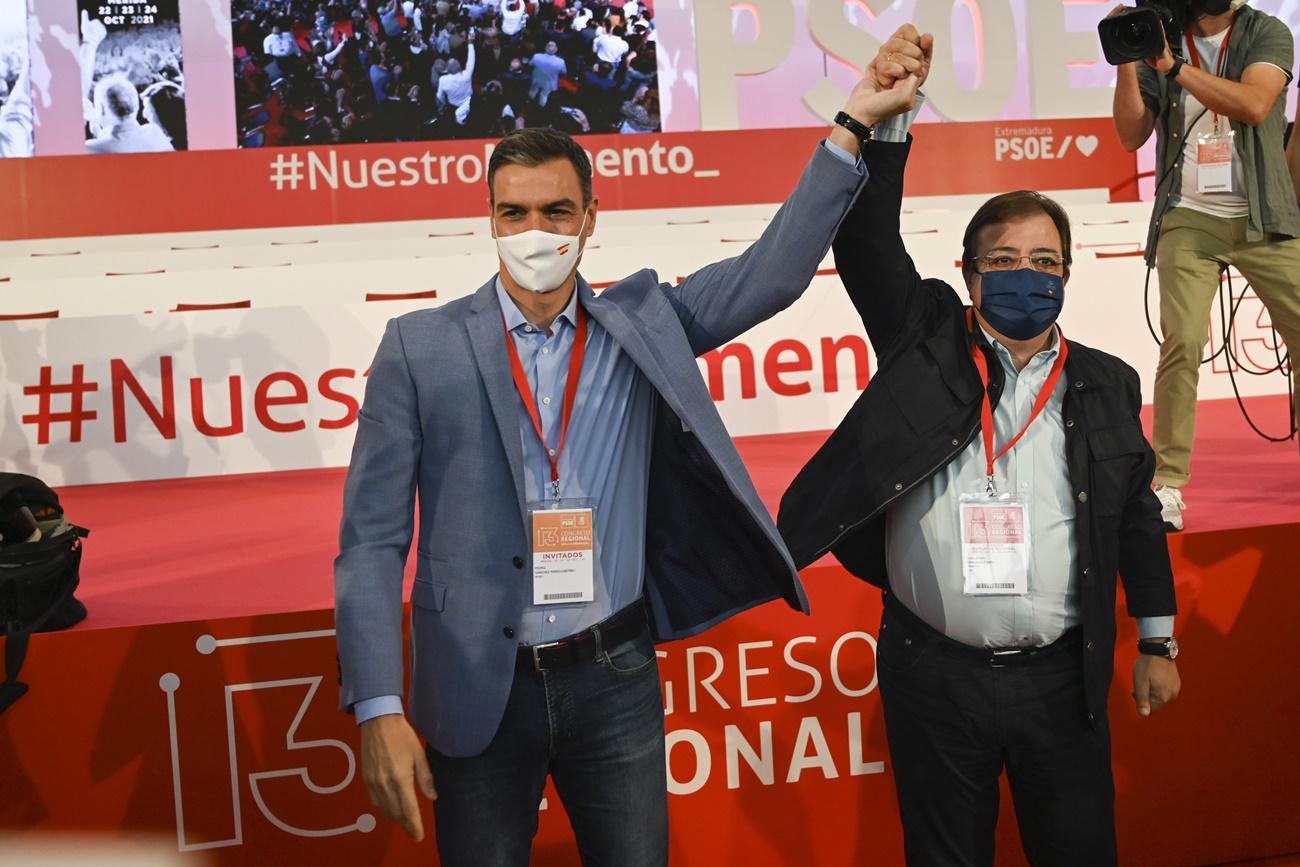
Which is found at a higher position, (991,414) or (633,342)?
(633,342)

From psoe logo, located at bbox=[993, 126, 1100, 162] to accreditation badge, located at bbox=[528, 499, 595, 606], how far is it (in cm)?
1076

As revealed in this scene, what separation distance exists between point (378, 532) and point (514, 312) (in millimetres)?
365

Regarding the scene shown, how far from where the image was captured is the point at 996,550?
1.83m

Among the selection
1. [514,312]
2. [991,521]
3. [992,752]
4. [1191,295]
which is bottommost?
[992,752]

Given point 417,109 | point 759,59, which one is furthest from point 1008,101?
point 417,109

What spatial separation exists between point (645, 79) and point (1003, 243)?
9861 mm

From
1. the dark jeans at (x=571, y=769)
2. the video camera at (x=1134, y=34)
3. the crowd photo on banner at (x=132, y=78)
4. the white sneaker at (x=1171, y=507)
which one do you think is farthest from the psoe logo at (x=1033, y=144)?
the dark jeans at (x=571, y=769)

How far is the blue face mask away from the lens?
185 centimetres

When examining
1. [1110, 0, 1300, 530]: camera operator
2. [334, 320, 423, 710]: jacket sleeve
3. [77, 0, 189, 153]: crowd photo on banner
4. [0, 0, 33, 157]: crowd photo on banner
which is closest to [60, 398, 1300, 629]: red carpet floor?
[1110, 0, 1300, 530]: camera operator

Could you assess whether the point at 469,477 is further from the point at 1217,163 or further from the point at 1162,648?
the point at 1217,163

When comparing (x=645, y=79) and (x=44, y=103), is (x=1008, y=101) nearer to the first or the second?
(x=645, y=79)

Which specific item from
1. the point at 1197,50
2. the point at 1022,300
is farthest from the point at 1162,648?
the point at 1197,50

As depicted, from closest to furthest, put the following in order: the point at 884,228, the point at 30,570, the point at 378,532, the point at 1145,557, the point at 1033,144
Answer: the point at 378,532 < the point at 884,228 < the point at 1145,557 < the point at 30,570 < the point at 1033,144

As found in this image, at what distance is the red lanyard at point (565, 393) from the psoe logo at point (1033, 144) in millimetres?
10635
